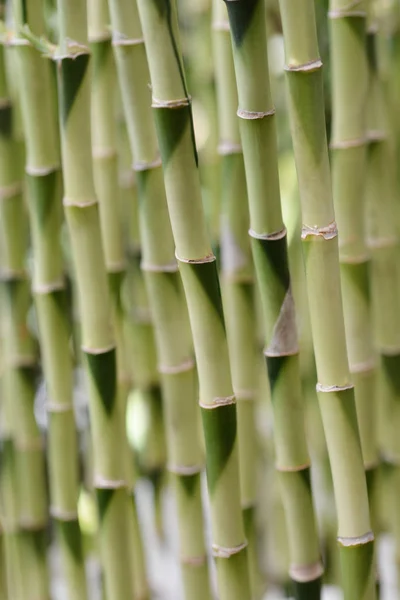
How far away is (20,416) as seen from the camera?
0.58 metres

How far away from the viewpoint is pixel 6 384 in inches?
23.3

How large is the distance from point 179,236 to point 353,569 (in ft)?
0.71

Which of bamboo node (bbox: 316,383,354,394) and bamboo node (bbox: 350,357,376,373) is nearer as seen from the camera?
bamboo node (bbox: 316,383,354,394)

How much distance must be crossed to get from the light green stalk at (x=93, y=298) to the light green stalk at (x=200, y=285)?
0.06 meters

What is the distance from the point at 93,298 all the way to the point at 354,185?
0.57 feet

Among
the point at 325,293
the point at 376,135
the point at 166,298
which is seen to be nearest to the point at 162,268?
the point at 166,298

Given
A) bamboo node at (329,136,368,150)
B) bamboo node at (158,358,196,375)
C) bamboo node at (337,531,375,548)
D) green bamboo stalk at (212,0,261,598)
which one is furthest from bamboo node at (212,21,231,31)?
bamboo node at (337,531,375,548)

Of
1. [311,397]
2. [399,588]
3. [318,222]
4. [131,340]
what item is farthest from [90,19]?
[399,588]

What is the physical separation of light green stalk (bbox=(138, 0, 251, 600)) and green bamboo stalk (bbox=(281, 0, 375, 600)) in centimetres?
5

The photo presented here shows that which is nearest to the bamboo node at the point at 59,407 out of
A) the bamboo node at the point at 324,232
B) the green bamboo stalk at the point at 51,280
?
the green bamboo stalk at the point at 51,280

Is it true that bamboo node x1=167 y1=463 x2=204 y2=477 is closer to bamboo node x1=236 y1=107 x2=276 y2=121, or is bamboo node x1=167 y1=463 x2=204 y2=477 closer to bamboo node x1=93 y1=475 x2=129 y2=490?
bamboo node x1=93 y1=475 x2=129 y2=490

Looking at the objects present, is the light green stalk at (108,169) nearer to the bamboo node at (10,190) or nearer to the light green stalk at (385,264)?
the bamboo node at (10,190)

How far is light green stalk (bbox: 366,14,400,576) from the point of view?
583mm

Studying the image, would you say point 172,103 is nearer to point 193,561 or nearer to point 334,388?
point 334,388
